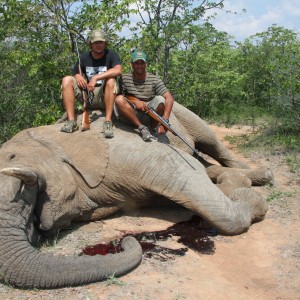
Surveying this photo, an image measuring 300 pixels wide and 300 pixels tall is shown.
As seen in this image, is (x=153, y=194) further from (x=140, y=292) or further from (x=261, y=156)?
(x=261, y=156)

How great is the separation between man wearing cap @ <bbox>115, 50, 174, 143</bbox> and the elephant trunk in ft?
6.85

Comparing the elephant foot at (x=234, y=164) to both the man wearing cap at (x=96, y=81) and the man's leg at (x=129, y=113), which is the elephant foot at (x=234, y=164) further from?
the man wearing cap at (x=96, y=81)

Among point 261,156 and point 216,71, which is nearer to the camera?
point 261,156

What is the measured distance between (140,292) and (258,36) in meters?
16.2

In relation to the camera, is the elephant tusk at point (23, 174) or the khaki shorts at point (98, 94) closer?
the elephant tusk at point (23, 174)

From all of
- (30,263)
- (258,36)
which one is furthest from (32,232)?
(258,36)

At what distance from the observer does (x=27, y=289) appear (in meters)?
3.72

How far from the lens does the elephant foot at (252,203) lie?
214 inches

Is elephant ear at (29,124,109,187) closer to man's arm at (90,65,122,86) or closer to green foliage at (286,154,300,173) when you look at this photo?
man's arm at (90,65,122,86)

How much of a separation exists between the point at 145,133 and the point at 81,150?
2.59 feet

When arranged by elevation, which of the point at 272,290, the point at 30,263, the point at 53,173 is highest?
the point at 53,173

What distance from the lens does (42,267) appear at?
3.66 meters

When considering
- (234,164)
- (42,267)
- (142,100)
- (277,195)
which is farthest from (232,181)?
(42,267)

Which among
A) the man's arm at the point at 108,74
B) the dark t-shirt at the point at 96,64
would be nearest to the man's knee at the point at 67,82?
the man's arm at the point at 108,74
